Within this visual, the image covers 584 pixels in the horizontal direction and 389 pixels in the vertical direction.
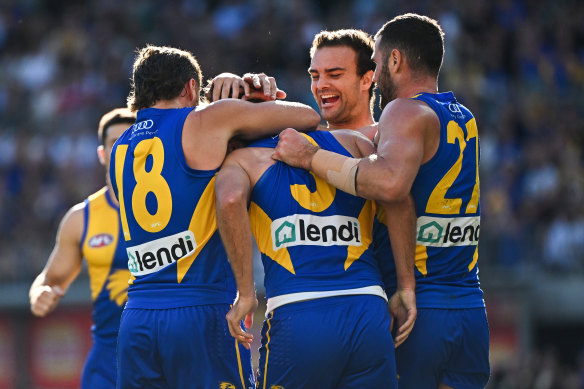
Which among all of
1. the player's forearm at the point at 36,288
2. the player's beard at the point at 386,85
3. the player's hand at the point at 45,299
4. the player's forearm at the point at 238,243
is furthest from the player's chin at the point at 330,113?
the player's forearm at the point at 36,288

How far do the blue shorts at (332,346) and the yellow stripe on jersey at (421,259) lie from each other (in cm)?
47

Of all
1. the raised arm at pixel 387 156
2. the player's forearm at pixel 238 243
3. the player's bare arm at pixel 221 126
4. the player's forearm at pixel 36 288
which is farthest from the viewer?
the player's forearm at pixel 36 288

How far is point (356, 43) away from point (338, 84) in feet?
0.97

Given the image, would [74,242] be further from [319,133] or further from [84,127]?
[84,127]

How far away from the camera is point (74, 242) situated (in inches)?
281

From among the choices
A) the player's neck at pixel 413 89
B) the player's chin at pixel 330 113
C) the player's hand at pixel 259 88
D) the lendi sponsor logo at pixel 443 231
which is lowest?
the lendi sponsor logo at pixel 443 231

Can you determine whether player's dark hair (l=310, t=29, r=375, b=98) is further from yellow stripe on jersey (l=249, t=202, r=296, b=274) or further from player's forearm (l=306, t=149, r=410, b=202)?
yellow stripe on jersey (l=249, t=202, r=296, b=274)

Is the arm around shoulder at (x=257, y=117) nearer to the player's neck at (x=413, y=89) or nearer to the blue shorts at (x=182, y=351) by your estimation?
the player's neck at (x=413, y=89)

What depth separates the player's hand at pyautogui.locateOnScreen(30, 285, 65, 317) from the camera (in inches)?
260

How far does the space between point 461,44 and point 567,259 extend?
5.40 m

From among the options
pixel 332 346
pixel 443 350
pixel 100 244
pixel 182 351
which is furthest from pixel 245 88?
pixel 100 244

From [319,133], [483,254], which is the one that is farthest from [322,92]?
[483,254]

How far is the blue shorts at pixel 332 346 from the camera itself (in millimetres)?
4746

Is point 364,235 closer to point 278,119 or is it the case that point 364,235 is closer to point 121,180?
point 278,119
